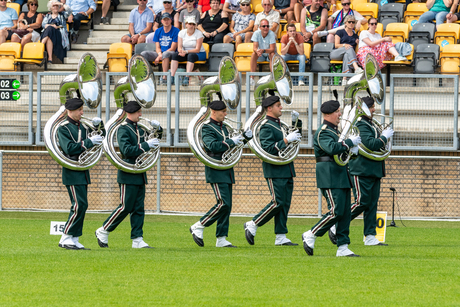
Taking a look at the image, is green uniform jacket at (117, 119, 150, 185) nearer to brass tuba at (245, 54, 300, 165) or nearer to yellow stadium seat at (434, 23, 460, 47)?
brass tuba at (245, 54, 300, 165)

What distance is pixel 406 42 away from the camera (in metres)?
15.9

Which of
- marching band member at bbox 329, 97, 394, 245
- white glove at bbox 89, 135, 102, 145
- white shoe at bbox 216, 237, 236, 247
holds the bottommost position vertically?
white shoe at bbox 216, 237, 236, 247

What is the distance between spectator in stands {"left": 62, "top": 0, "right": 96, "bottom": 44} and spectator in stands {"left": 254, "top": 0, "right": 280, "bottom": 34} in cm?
475

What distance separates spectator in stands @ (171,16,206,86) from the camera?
627 inches

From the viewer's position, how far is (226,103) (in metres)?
10.3

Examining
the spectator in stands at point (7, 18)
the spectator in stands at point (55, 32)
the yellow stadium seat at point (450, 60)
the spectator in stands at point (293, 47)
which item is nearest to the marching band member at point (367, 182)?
the yellow stadium seat at point (450, 60)

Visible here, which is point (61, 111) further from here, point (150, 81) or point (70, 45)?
point (70, 45)

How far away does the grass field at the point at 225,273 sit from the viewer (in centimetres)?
614

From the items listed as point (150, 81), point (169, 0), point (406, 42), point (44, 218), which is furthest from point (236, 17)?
point (150, 81)

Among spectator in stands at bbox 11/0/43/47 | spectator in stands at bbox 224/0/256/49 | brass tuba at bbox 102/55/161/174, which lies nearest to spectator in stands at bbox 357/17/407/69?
spectator in stands at bbox 224/0/256/49

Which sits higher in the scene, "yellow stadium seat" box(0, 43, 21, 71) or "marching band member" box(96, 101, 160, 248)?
"yellow stadium seat" box(0, 43, 21, 71)

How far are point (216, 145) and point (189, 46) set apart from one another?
706 cm

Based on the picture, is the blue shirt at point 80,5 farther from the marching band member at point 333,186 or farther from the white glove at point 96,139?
the marching band member at point 333,186

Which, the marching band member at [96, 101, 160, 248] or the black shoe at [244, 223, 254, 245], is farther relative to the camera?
the black shoe at [244, 223, 254, 245]
